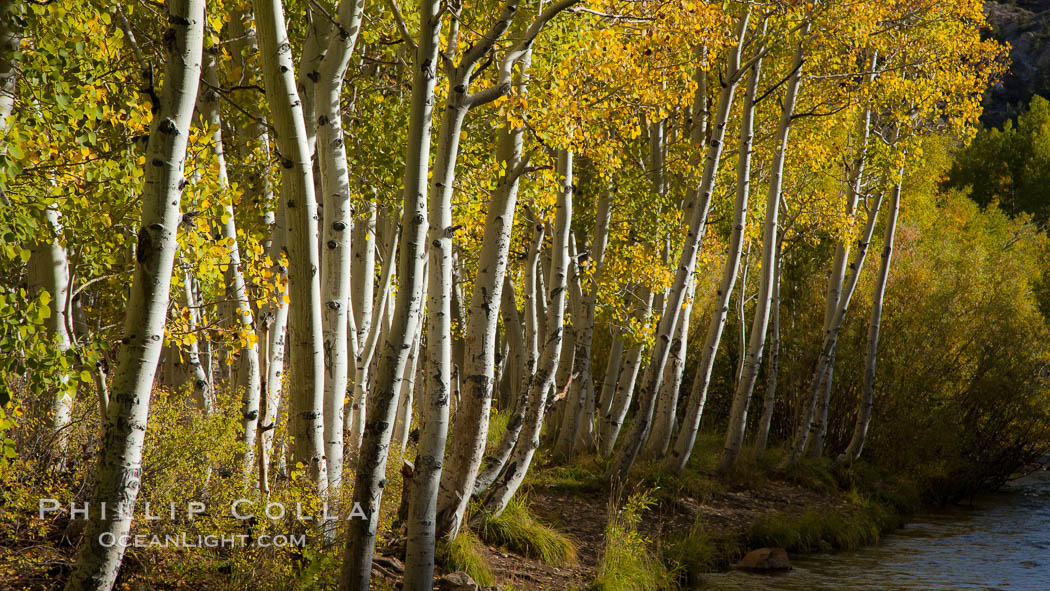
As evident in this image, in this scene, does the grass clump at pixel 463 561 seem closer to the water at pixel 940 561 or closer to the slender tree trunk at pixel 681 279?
the slender tree trunk at pixel 681 279

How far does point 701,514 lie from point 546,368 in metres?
3.94

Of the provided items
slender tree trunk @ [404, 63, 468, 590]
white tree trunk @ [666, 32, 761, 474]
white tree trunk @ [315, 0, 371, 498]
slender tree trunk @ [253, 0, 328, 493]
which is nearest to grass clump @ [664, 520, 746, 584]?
white tree trunk @ [666, 32, 761, 474]

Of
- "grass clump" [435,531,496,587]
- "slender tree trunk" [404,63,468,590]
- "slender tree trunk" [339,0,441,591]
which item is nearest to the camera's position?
"slender tree trunk" [339,0,441,591]

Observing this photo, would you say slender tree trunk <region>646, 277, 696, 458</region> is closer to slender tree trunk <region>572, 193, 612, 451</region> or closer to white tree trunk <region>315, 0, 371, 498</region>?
slender tree trunk <region>572, 193, 612, 451</region>

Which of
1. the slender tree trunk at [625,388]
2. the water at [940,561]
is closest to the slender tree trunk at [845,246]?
the water at [940,561]

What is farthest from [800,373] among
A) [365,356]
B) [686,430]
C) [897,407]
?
[365,356]

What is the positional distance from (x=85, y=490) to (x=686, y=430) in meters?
7.58

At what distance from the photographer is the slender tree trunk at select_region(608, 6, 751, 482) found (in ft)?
28.2

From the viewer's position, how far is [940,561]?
9719mm

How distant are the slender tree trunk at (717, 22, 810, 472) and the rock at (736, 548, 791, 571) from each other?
8.64 feet

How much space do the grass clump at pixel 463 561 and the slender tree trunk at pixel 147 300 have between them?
3.11m

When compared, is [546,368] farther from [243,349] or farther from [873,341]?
[873,341]

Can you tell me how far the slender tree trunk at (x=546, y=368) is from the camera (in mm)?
6754

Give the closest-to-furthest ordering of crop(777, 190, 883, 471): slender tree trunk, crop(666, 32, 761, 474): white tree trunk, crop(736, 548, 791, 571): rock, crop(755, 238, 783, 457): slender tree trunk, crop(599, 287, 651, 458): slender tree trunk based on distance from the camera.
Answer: crop(736, 548, 791, 571): rock
crop(666, 32, 761, 474): white tree trunk
crop(599, 287, 651, 458): slender tree trunk
crop(755, 238, 783, 457): slender tree trunk
crop(777, 190, 883, 471): slender tree trunk
